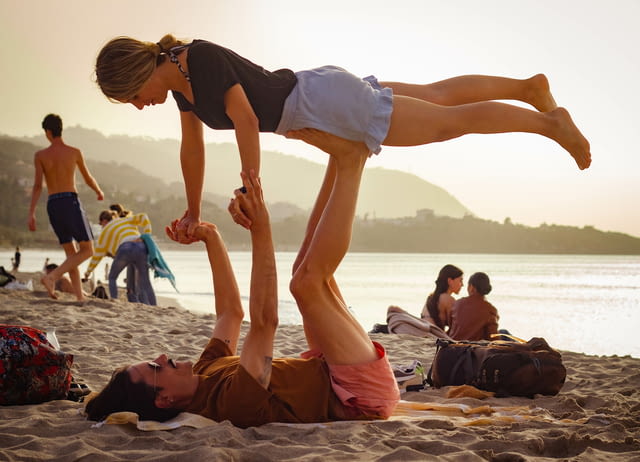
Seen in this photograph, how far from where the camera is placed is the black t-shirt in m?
2.92

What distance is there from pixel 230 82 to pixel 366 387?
61.5 inches

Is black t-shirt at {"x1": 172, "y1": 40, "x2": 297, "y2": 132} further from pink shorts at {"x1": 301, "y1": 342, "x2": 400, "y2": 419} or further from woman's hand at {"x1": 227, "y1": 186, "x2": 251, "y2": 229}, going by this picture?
pink shorts at {"x1": 301, "y1": 342, "x2": 400, "y2": 419}

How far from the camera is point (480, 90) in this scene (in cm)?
346

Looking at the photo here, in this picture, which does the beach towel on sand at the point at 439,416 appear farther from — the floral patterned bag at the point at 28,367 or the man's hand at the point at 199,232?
the man's hand at the point at 199,232

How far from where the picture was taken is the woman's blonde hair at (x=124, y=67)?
2990 millimetres

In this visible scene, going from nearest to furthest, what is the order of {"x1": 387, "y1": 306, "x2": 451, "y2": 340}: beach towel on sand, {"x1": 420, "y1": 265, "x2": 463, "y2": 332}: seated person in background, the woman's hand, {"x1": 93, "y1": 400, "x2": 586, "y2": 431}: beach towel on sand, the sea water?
the woman's hand, {"x1": 93, "y1": 400, "x2": 586, "y2": 431}: beach towel on sand, {"x1": 387, "y1": 306, "x2": 451, "y2": 340}: beach towel on sand, {"x1": 420, "y1": 265, "x2": 463, "y2": 332}: seated person in background, the sea water

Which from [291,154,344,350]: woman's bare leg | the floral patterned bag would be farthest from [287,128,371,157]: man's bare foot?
the floral patterned bag

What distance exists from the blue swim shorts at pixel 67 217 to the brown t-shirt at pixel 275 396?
609cm

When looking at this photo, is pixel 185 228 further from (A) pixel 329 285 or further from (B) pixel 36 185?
(B) pixel 36 185

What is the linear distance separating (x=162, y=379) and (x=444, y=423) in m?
1.38

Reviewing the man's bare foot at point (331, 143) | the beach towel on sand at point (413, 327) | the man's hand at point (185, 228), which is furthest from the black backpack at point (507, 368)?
the beach towel on sand at point (413, 327)

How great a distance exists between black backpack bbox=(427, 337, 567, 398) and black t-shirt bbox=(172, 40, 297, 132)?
2169 millimetres

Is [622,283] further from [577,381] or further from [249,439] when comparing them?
[249,439]

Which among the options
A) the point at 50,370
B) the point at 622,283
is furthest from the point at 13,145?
the point at 50,370
